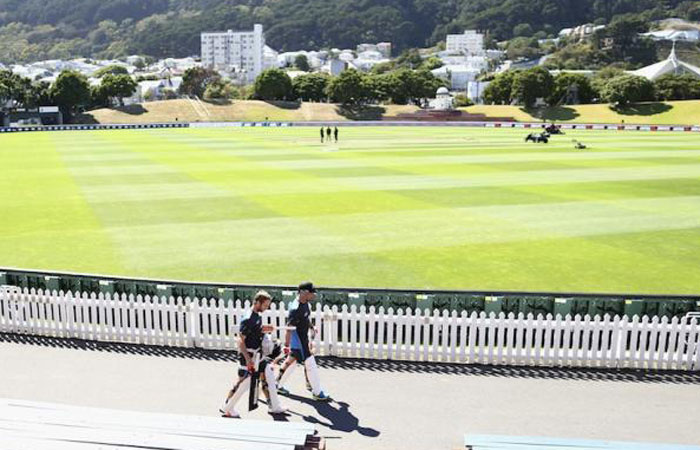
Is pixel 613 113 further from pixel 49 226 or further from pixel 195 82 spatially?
pixel 49 226

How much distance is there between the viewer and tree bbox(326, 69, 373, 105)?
129000mm

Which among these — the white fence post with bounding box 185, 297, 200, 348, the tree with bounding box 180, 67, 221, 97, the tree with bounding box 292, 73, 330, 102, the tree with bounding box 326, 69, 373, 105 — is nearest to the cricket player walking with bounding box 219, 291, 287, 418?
the white fence post with bounding box 185, 297, 200, 348

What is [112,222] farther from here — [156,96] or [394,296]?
[156,96]

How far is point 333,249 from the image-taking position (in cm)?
1944

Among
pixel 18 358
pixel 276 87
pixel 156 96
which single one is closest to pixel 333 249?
pixel 18 358

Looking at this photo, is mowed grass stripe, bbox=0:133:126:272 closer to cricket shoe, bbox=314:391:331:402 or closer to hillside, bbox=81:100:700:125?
cricket shoe, bbox=314:391:331:402

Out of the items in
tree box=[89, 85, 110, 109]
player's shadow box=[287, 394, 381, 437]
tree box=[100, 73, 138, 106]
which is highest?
tree box=[100, 73, 138, 106]

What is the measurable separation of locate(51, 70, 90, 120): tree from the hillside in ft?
11.6

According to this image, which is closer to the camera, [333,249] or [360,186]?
[333,249]

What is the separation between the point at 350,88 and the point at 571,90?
143ft

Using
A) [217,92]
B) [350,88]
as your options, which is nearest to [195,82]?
[217,92]

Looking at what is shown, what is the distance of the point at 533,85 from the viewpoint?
122500 mm

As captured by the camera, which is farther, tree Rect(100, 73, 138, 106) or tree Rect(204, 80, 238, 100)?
tree Rect(204, 80, 238, 100)

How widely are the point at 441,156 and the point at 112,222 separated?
28249 mm
